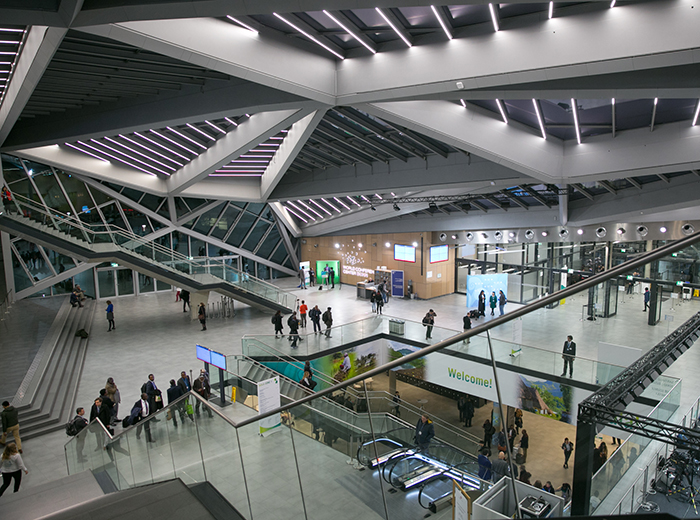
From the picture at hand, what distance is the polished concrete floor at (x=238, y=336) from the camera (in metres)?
3.03

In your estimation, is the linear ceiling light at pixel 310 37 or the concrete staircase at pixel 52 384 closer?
the linear ceiling light at pixel 310 37

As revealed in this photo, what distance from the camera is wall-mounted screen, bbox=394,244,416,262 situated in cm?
2422

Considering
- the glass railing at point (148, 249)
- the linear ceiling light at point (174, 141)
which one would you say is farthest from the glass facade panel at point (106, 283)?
the linear ceiling light at point (174, 141)

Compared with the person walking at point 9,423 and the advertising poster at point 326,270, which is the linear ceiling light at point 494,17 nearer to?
the person walking at point 9,423

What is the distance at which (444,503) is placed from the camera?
3400mm

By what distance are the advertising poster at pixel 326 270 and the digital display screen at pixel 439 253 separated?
706 cm

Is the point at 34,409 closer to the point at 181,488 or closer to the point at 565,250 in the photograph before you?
the point at 181,488

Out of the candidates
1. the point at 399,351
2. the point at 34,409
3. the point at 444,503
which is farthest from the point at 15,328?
the point at 444,503

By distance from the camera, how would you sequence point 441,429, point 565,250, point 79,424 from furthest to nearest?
point 565,250 → point 79,424 → point 441,429

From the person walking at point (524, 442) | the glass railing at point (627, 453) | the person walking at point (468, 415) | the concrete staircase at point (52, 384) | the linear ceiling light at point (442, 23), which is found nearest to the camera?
the glass railing at point (627, 453)

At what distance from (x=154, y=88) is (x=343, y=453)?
30.6 ft

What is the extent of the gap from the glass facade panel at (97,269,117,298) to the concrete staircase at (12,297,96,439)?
658 centimetres

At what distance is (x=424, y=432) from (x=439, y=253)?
1980cm

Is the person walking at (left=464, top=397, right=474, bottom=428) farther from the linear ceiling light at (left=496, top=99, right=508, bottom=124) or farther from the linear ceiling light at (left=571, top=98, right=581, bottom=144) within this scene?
the linear ceiling light at (left=496, top=99, right=508, bottom=124)
